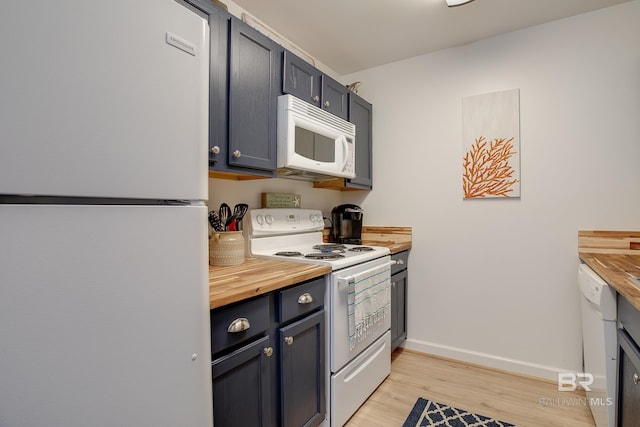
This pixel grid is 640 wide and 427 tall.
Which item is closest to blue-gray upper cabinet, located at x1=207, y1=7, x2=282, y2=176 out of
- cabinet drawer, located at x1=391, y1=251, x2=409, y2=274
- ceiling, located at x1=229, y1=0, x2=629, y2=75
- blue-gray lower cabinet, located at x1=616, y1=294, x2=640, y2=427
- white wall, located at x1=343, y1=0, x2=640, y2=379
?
ceiling, located at x1=229, y1=0, x2=629, y2=75

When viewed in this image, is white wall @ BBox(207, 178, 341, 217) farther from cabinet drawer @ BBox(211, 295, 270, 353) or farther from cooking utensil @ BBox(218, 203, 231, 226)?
cabinet drawer @ BBox(211, 295, 270, 353)

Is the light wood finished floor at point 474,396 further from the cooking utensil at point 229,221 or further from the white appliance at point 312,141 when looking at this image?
the white appliance at point 312,141

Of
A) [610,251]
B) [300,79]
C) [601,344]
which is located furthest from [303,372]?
[610,251]

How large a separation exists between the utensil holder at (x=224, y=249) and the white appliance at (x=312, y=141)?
48 cm

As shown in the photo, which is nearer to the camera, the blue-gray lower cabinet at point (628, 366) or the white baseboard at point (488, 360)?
the blue-gray lower cabinet at point (628, 366)

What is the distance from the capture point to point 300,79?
→ 1923 mm

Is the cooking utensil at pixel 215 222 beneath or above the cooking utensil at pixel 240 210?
beneath

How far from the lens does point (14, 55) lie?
0.51 m

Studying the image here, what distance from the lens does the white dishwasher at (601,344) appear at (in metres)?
1.37

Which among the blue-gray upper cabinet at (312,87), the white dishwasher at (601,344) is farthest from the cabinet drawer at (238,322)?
the white dishwasher at (601,344)

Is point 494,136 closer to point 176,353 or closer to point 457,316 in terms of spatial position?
point 457,316

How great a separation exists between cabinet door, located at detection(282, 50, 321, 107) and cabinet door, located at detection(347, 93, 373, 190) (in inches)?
18.6

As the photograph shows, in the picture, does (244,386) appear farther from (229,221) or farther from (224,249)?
(229,221)

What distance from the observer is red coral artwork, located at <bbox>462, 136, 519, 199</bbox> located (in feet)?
7.35
